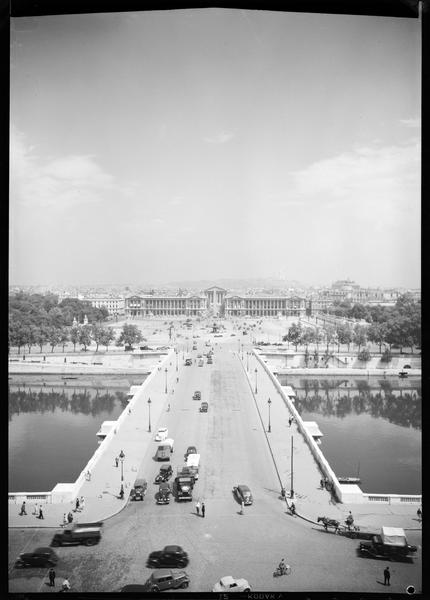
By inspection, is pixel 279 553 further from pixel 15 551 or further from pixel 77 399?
pixel 77 399

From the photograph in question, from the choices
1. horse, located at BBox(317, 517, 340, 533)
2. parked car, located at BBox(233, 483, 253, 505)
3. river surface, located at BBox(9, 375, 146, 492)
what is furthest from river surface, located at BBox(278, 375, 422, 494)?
river surface, located at BBox(9, 375, 146, 492)

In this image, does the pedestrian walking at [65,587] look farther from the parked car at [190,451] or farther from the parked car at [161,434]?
the parked car at [161,434]

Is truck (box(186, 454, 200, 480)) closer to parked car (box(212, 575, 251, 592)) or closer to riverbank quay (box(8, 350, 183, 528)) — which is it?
riverbank quay (box(8, 350, 183, 528))

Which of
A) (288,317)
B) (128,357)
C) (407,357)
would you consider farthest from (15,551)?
(407,357)

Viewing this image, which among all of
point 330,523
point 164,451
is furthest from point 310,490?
point 164,451

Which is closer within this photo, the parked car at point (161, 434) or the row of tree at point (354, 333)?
the parked car at point (161, 434)

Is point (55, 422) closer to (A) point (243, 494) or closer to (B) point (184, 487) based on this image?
(B) point (184, 487)

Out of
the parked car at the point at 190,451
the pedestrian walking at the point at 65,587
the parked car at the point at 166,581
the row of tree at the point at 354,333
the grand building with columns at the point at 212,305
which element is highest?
the grand building with columns at the point at 212,305

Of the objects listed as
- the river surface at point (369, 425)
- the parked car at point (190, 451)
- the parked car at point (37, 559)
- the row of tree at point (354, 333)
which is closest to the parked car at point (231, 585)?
the parked car at point (37, 559)
